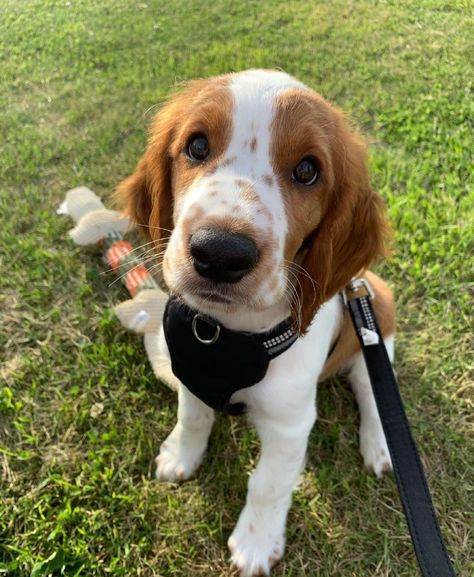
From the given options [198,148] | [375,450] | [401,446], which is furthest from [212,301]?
[375,450]

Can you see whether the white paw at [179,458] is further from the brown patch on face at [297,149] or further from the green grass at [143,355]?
the brown patch on face at [297,149]

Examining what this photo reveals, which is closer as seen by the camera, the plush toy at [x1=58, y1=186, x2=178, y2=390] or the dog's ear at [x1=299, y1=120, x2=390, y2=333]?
the dog's ear at [x1=299, y1=120, x2=390, y2=333]

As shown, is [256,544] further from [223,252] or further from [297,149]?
[297,149]

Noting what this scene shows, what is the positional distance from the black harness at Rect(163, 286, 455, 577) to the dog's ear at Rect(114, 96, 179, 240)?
1.31 feet

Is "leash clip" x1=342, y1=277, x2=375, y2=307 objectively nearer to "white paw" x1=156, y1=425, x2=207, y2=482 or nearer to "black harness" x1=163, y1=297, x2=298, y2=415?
"black harness" x1=163, y1=297, x2=298, y2=415

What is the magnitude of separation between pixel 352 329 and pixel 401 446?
895mm

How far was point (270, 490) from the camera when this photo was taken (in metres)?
2.90

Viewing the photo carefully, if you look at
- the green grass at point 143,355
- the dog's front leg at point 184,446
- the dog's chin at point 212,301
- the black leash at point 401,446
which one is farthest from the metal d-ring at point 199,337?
the green grass at point 143,355

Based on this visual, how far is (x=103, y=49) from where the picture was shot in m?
7.98

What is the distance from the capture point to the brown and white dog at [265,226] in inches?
80.7

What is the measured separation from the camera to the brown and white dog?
2049 millimetres

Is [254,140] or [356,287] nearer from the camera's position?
[254,140]

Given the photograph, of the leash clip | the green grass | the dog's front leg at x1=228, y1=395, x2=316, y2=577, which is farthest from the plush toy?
the leash clip

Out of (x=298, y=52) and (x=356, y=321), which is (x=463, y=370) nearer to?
(x=356, y=321)
